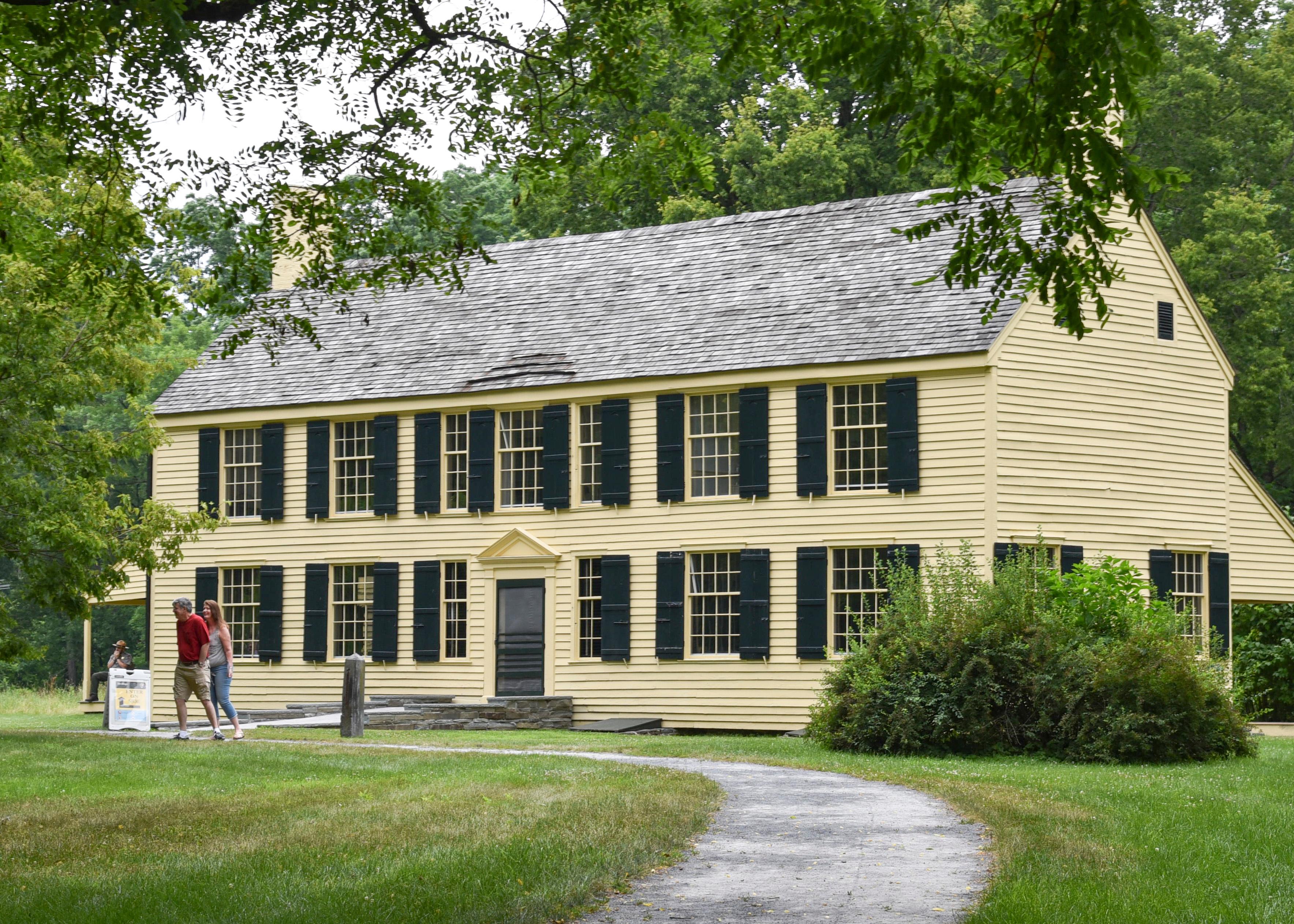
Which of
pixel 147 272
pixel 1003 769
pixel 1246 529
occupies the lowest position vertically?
pixel 1003 769

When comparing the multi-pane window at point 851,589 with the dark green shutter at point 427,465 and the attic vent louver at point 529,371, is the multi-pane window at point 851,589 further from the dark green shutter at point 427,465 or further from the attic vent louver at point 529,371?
the dark green shutter at point 427,465

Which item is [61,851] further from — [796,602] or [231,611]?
[231,611]

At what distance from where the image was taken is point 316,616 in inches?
1147

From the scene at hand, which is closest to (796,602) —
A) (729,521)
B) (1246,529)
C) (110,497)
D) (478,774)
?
(729,521)

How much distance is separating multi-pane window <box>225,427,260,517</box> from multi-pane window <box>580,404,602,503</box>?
6.25m

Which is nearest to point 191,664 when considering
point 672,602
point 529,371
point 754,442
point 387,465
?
point 672,602

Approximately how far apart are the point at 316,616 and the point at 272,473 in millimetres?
2632

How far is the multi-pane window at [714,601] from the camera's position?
85.2 ft

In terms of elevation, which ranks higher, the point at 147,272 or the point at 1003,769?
the point at 147,272

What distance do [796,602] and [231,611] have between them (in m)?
10.7

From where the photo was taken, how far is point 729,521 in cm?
2592

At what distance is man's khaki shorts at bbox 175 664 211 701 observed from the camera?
65.2ft

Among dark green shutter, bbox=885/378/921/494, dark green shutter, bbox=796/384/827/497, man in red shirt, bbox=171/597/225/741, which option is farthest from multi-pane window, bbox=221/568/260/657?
dark green shutter, bbox=885/378/921/494

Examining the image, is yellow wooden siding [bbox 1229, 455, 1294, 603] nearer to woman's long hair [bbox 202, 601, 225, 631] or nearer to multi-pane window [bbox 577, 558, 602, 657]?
multi-pane window [bbox 577, 558, 602, 657]
